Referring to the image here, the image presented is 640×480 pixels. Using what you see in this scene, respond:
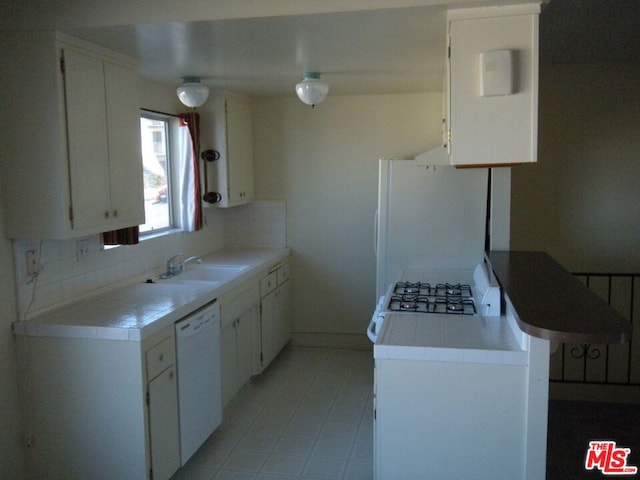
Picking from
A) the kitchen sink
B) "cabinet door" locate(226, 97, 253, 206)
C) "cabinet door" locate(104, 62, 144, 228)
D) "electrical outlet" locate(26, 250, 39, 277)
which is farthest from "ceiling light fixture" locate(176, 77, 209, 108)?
"electrical outlet" locate(26, 250, 39, 277)

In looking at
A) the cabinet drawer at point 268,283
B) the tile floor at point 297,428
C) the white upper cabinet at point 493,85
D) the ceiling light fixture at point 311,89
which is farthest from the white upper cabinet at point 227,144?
the white upper cabinet at point 493,85

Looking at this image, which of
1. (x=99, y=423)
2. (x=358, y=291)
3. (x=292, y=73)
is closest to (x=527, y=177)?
(x=358, y=291)

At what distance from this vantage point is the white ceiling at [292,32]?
2381 millimetres

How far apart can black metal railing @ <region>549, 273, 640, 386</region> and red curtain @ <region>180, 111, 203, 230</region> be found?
2.92 metres

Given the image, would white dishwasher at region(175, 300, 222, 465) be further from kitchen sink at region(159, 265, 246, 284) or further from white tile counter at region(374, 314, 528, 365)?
white tile counter at region(374, 314, 528, 365)

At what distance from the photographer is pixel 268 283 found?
15.1 ft

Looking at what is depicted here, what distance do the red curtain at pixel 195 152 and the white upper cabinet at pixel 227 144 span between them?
0.11 m

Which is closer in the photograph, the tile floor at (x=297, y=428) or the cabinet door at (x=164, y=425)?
the cabinet door at (x=164, y=425)

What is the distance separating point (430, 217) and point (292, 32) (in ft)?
6.48

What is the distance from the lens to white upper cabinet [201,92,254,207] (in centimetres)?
448

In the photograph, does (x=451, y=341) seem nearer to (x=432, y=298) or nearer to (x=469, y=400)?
(x=469, y=400)

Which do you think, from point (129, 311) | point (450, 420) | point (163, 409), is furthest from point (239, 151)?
point (450, 420)

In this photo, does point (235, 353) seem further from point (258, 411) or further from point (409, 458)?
point (409, 458)

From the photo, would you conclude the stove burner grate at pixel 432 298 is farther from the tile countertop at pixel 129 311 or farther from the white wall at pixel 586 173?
the white wall at pixel 586 173
